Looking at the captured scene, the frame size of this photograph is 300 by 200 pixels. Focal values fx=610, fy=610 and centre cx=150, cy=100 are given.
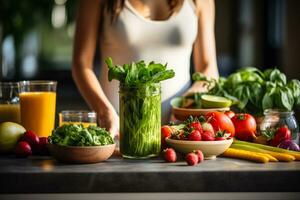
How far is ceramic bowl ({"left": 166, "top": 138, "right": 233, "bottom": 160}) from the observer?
173 centimetres

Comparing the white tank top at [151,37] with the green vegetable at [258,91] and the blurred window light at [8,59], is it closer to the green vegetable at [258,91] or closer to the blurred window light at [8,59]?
the green vegetable at [258,91]

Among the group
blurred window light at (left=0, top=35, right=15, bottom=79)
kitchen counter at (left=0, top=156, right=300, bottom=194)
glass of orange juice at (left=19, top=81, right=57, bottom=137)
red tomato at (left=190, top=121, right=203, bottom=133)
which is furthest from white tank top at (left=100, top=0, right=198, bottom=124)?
blurred window light at (left=0, top=35, right=15, bottom=79)

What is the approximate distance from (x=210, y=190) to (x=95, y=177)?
0.99 ft

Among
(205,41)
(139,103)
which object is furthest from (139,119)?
(205,41)

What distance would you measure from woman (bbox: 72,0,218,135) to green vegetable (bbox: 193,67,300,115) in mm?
193

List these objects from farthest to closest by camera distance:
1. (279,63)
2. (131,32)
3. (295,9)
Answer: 1. (279,63)
2. (295,9)
3. (131,32)

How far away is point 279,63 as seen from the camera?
531 cm

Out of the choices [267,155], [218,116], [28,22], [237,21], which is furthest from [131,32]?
[237,21]

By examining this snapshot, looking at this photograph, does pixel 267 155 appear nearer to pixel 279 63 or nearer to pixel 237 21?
pixel 279 63

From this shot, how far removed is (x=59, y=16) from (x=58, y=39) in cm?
20

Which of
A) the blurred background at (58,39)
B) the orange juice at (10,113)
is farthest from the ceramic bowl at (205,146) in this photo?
the blurred background at (58,39)

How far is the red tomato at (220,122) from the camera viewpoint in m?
1.89

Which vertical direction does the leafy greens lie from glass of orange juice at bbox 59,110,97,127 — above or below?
above

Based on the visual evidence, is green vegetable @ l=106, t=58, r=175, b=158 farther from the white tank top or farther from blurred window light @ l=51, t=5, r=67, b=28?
blurred window light @ l=51, t=5, r=67, b=28
